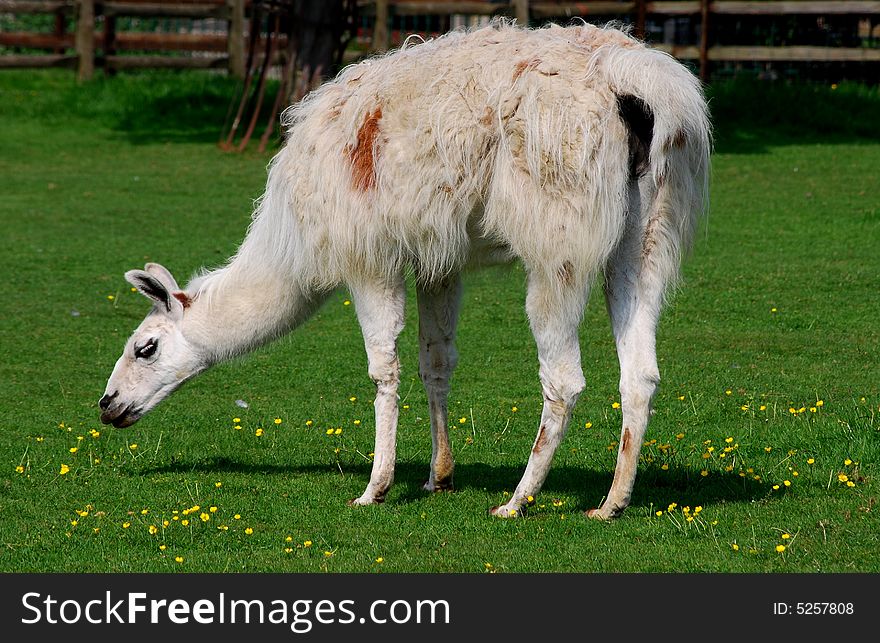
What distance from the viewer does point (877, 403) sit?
290 inches

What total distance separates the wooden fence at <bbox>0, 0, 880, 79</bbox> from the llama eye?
528 inches

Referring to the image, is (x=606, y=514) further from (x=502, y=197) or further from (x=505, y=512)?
(x=502, y=197)

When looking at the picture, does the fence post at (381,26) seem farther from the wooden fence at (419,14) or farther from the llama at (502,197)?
the llama at (502,197)

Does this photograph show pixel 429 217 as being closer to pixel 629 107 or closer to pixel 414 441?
pixel 629 107

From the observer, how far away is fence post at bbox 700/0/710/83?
1855 centimetres

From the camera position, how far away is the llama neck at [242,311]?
6.09 meters

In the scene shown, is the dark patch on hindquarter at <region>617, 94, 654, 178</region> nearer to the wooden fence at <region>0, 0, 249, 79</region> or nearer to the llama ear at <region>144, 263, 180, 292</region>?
the llama ear at <region>144, 263, 180, 292</region>

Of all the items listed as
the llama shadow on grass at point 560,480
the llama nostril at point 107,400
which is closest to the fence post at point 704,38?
the llama shadow on grass at point 560,480

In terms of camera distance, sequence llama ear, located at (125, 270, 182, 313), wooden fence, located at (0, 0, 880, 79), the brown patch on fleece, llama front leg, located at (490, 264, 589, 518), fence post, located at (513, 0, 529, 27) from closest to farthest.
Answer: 1. llama front leg, located at (490, 264, 589, 518)
2. the brown patch on fleece
3. llama ear, located at (125, 270, 182, 313)
4. wooden fence, located at (0, 0, 880, 79)
5. fence post, located at (513, 0, 529, 27)

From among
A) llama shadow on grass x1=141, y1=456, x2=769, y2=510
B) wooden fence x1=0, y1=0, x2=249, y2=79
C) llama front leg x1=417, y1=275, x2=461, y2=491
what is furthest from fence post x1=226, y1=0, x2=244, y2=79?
llama front leg x1=417, y1=275, x2=461, y2=491

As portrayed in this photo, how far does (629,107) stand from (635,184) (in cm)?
34

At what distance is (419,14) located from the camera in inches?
824

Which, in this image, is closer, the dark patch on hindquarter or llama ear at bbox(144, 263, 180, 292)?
the dark patch on hindquarter

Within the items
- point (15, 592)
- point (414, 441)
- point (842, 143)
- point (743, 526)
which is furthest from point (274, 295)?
point (842, 143)
